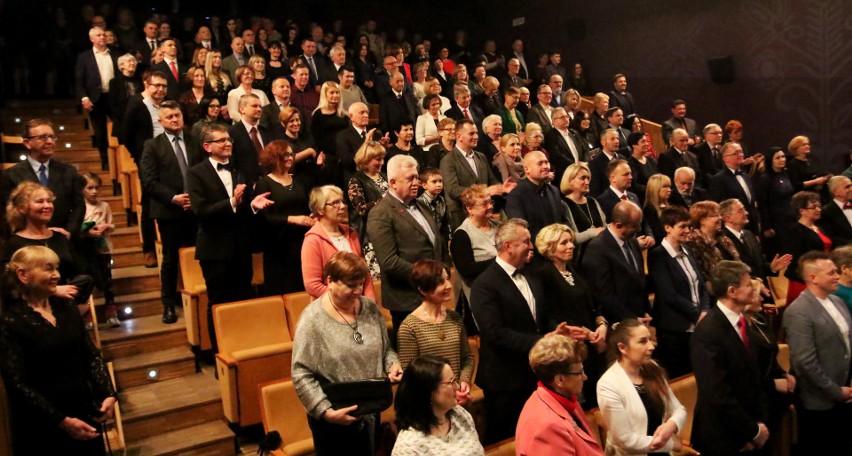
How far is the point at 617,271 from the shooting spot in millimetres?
3510

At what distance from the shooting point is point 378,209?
3.38m

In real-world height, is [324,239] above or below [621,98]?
below

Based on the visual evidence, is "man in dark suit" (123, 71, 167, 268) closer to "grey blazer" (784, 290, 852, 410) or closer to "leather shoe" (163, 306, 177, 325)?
"leather shoe" (163, 306, 177, 325)

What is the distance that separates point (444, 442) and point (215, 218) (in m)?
1.96

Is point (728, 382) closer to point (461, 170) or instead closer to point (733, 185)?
point (461, 170)

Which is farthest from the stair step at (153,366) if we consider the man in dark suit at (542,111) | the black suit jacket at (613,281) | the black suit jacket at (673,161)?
the man in dark suit at (542,111)

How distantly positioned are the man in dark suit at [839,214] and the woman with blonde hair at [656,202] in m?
1.52

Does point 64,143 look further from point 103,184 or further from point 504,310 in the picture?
point 504,310

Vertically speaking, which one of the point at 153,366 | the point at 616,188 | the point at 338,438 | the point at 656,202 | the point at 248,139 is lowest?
the point at 153,366

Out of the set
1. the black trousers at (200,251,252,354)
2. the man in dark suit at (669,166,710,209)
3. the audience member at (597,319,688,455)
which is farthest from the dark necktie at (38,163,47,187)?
the man in dark suit at (669,166,710,209)

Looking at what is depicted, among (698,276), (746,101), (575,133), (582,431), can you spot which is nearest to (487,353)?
(582,431)

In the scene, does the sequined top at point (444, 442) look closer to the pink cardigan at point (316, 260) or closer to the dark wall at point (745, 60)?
the pink cardigan at point (316, 260)

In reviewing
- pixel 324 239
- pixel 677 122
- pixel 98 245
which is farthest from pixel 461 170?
pixel 677 122

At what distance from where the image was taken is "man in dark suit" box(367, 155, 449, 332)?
326 centimetres
